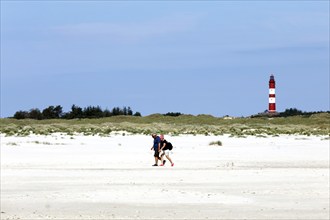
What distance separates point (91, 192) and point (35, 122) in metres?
65.8

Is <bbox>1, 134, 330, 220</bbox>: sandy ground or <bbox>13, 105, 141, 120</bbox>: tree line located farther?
<bbox>13, 105, 141, 120</bbox>: tree line

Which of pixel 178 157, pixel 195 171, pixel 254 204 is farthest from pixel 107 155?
pixel 254 204

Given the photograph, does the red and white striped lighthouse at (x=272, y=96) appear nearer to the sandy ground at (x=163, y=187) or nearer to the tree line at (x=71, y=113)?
the tree line at (x=71, y=113)

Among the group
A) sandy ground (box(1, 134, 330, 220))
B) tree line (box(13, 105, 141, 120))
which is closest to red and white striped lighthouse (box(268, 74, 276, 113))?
tree line (box(13, 105, 141, 120))

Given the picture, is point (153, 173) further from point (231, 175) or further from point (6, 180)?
point (6, 180)

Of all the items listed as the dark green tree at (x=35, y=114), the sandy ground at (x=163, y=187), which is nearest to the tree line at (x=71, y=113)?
the dark green tree at (x=35, y=114)

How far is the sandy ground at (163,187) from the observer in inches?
576

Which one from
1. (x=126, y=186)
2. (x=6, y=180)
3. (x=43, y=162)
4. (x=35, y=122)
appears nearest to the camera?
(x=126, y=186)

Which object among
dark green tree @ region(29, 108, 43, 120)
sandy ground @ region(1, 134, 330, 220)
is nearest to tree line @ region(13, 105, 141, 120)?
dark green tree @ region(29, 108, 43, 120)

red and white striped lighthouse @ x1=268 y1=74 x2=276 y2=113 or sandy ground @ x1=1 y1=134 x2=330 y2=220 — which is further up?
red and white striped lighthouse @ x1=268 y1=74 x2=276 y2=113

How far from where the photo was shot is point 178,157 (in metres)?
31.7

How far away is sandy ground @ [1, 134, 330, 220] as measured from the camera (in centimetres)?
1462

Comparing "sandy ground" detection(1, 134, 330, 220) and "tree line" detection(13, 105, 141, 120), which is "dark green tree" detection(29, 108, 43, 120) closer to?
"tree line" detection(13, 105, 141, 120)

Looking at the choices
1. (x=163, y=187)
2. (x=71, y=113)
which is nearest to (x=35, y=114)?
(x=71, y=113)
